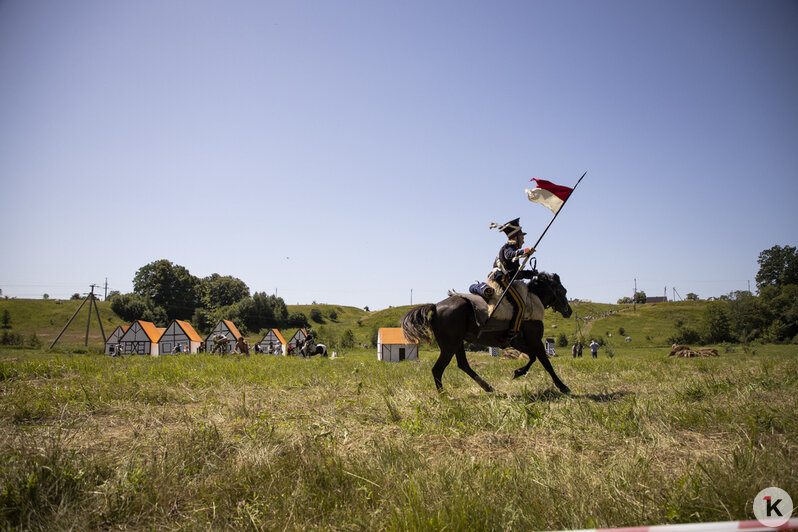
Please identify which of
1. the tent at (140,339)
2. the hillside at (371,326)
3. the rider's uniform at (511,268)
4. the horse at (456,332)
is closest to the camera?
the horse at (456,332)

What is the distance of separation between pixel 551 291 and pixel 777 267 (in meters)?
122

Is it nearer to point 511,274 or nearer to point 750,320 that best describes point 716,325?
point 750,320

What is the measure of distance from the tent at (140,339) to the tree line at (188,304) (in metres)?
37.0

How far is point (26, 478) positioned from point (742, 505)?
4707 millimetres

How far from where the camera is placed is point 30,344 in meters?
39.8

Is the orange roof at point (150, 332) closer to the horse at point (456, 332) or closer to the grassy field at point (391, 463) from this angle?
the grassy field at point (391, 463)

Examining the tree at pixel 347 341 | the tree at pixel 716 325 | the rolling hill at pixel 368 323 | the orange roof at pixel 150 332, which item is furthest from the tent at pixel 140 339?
the tree at pixel 716 325

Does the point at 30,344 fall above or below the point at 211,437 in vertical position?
below

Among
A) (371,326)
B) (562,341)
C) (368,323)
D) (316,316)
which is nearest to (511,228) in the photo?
(562,341)

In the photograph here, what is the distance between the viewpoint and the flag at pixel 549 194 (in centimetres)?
769

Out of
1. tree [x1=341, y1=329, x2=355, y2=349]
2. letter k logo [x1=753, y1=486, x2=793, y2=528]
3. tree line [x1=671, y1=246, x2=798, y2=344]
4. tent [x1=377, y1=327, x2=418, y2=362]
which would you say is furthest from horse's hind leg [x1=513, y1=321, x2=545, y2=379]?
tree line [x1=671, y1=246, x2=798, y2=344]

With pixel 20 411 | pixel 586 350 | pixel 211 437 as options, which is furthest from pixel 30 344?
pixel 586 350

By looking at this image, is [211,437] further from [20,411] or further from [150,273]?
[150,273]

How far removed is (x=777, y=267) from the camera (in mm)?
94688
